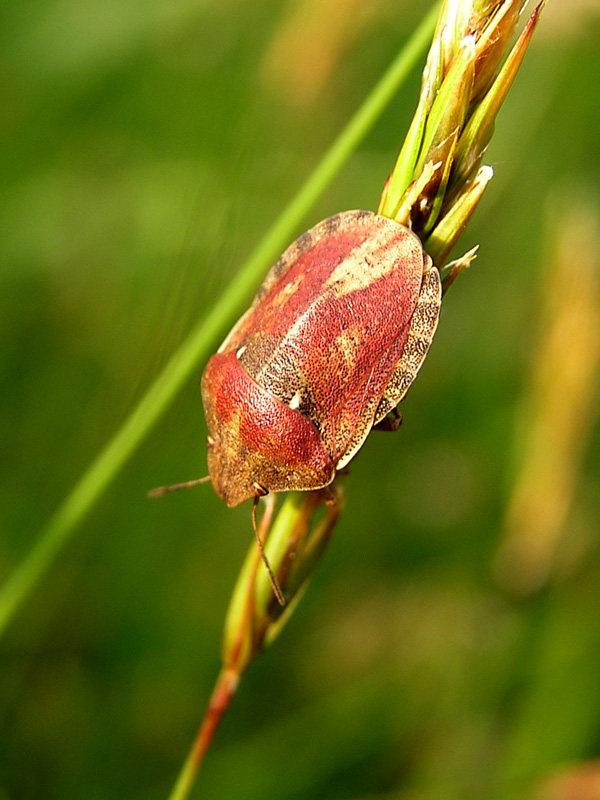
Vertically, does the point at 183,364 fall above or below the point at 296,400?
above

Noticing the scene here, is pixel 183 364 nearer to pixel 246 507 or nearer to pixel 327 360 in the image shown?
pixel 327 360

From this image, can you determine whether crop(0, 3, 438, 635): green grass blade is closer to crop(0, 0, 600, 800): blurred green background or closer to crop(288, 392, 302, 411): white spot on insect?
crop(0, 0, 600, 800): blurred green background

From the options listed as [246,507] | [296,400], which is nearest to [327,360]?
[296,400]

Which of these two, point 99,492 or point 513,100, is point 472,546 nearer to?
point 99,492

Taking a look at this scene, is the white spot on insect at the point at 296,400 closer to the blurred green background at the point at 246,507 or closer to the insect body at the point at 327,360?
the insect body at the point at 327,360

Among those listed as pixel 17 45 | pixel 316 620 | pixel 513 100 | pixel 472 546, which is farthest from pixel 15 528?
pixel 513 100

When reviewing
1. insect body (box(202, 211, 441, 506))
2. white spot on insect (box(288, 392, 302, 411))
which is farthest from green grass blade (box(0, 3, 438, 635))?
Answer: white spot on insect (box(288, 392, 302, 411))

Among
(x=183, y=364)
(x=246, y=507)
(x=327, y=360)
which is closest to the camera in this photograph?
(x=183, y=364)
